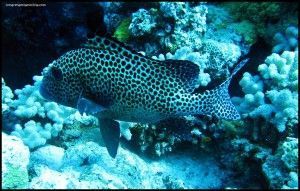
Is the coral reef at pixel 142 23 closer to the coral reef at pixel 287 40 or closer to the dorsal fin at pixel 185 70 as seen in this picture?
the dorsal fin at pixel 185 70

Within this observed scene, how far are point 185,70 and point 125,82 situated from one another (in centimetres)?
73

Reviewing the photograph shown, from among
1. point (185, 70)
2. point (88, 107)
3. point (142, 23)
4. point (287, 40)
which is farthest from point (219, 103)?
point (287, 40)

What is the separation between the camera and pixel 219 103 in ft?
13.4

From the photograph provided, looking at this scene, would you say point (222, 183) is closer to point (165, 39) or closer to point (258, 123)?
point (258, 123)

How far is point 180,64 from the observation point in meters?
3.86

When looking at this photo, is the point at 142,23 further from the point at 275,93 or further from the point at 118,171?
the point at 118,171

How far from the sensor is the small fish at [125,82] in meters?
3.83

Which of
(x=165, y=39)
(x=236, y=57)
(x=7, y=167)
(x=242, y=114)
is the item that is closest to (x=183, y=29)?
(x=165, y=39)

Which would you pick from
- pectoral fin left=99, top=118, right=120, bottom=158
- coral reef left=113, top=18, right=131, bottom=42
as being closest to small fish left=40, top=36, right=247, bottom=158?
pectoral fin left=99, top=118, right=120, bottom=158

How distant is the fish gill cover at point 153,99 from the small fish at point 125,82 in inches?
0.5

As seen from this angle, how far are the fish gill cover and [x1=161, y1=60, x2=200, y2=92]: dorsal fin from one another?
0.01 meters

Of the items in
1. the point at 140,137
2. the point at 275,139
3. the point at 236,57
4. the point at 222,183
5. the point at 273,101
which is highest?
the point at 236,57

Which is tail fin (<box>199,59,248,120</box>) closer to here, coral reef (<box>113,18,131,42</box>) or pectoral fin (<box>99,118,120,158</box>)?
pectoral fin (<box>99,118,120,158</box>)

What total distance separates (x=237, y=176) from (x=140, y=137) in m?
1.58
